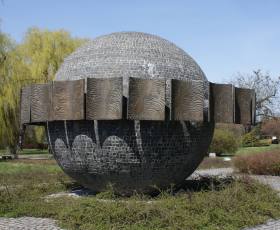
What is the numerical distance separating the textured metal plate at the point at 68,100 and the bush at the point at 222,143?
74.4ft

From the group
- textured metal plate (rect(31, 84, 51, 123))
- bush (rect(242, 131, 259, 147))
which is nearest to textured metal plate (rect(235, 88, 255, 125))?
textured metal plate (rect(31, 84, 51, 123))

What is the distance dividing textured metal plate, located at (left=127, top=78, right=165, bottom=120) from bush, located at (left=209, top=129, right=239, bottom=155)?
22.7 m

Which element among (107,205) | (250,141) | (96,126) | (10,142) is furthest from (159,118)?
(250,141)

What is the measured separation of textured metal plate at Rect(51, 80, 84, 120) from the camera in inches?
333

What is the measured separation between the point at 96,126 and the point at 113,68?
1.27 metres

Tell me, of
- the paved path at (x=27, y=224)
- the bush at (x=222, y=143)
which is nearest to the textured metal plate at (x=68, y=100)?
the paved path at (x=27, y=224)

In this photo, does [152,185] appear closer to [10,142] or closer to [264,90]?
[10,142]

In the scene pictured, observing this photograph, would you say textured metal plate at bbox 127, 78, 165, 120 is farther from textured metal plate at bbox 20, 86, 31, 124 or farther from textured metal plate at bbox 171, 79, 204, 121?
textured metal plate at bbox 20, 86, 31, 124

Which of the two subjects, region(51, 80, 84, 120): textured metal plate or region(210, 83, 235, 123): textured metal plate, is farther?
region(210, 83, 235, 123): textured metal plate

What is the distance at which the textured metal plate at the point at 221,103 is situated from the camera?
910cm

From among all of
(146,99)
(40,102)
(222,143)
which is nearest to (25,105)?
(40,102)

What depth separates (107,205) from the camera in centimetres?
755

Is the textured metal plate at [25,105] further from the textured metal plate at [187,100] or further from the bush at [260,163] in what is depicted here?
the bush at [260,163]

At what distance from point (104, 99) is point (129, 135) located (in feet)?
2.84
